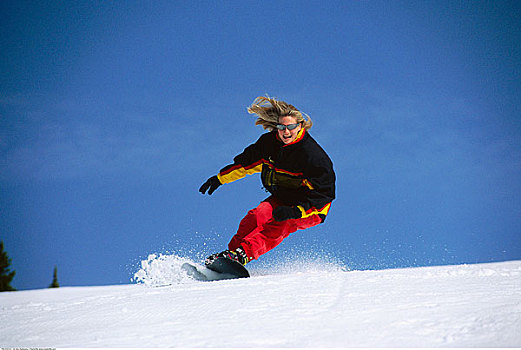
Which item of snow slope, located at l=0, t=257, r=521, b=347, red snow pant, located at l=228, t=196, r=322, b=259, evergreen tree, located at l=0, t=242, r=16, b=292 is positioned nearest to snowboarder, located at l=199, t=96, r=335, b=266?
red snow pant, located at l=228, t=196, r=322, b=259

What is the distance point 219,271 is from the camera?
3.85 m

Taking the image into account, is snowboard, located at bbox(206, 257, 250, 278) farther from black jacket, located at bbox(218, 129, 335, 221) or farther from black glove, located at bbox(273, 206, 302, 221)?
black jacket, located at bbox(218, 129, 335, 221)

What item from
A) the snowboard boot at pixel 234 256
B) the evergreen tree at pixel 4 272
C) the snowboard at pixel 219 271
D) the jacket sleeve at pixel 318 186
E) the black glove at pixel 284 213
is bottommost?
the snowboard at pixel 219 271

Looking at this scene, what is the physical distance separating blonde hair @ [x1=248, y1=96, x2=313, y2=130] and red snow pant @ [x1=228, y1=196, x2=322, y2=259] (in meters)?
0.79

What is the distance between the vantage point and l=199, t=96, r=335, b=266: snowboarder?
13.1ft

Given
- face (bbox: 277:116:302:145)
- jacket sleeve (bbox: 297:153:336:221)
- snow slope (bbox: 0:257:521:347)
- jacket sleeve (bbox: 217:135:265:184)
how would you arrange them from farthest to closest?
jacket sleeve (bbox: 217:135:265:184)
face (bbox: 277:116:302:145)
jacket sleeve (bbox: 297:153:336:221)
snow slope (bbox: 0:257:521:347)

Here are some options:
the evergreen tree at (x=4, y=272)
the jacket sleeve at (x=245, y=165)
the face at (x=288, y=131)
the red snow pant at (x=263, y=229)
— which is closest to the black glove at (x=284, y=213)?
the red snow pant at (x=263, y=229)

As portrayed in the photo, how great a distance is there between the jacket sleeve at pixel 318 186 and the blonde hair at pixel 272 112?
43 centimetres

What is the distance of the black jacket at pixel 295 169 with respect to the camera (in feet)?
13.2

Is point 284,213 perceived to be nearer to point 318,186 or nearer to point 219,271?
point 318,186

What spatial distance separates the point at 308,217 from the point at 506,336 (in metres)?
2.66

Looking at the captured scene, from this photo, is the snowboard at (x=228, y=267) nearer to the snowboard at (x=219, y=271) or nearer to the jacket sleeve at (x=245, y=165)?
the snowboard at (x=219, y=271)

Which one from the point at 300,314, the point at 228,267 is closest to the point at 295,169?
the point at 228,267

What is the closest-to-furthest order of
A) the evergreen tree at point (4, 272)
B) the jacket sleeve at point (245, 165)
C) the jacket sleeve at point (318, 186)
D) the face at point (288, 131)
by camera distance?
the jacket sleeve at point (318, 186)
the face at point (288, 131)
the jacket sleeve at point (245, 165)
the evergreen tree at point (4, 272)
